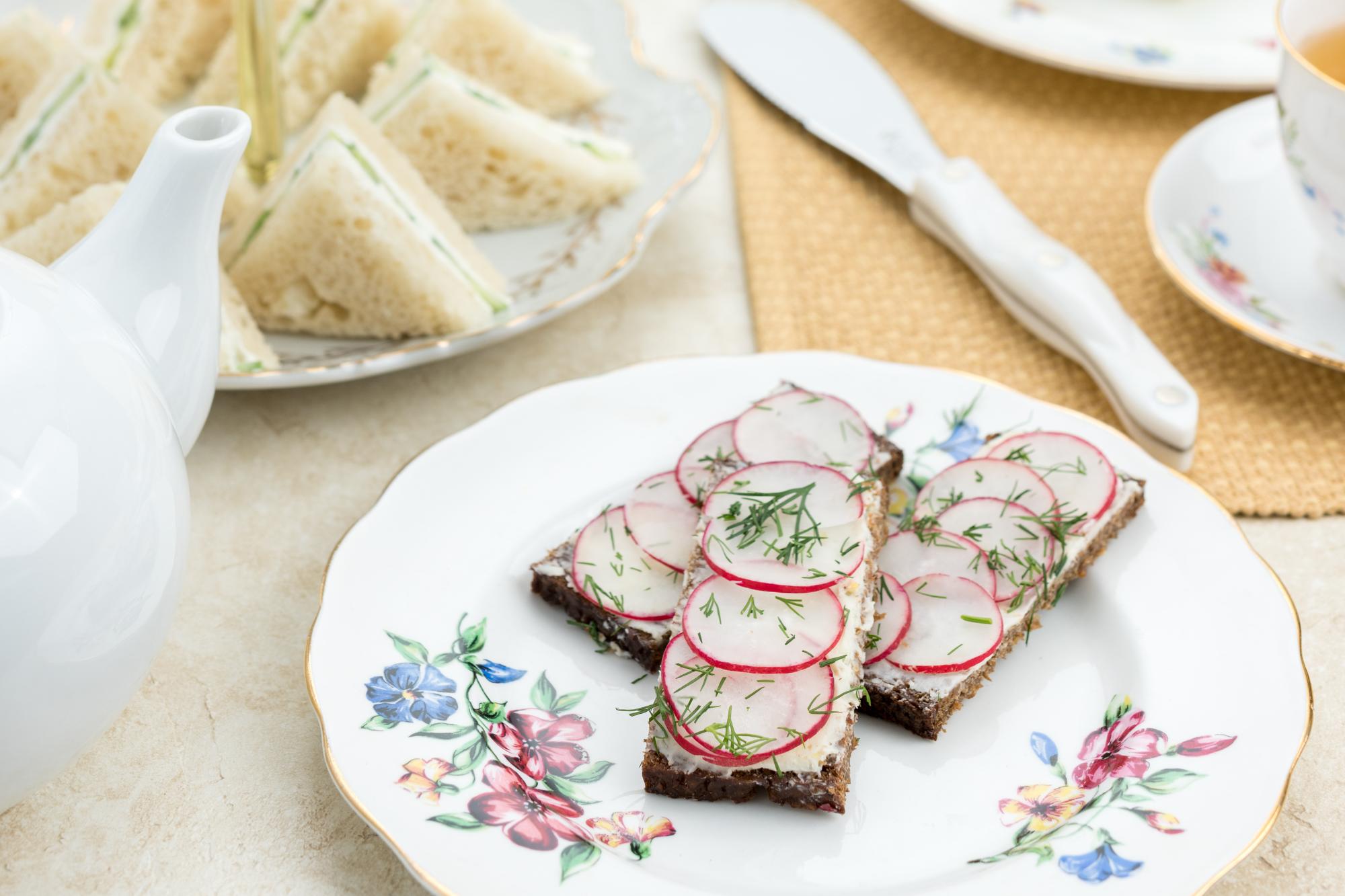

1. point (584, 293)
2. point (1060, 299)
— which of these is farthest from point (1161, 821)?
point (584, 293)

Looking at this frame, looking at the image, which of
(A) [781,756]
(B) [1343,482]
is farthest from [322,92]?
(B) [1343,482]

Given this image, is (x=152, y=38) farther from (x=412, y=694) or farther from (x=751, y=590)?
(x=751, y=590)

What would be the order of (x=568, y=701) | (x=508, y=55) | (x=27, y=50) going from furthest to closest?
1. (x=508, y=55)
2. (x=27, y=50)
3. (x=568, y=701)

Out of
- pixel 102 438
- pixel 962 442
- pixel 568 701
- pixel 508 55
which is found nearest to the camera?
pixel 102 438

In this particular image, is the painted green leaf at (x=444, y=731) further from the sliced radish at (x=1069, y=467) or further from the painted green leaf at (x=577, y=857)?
the sliced radish at (x=1069, y=467)

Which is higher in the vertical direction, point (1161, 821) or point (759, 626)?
point (759, 626)

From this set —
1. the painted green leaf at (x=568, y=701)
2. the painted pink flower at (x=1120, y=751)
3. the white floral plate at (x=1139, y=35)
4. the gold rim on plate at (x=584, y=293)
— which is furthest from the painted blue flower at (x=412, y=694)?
the white floral plate at (x=1139, y=35)

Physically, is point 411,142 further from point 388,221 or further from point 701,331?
point 701,331
